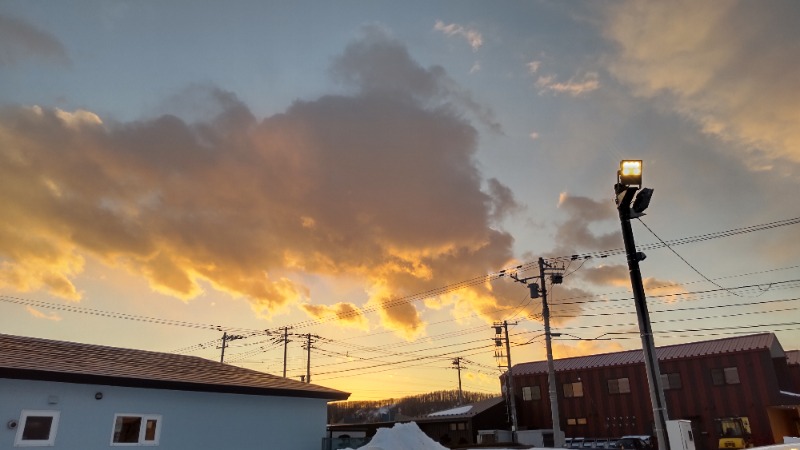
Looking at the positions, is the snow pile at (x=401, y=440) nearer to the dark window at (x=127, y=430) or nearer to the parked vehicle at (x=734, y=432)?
the dark window at (x=127, y=430)

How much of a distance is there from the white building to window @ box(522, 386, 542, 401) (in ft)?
105

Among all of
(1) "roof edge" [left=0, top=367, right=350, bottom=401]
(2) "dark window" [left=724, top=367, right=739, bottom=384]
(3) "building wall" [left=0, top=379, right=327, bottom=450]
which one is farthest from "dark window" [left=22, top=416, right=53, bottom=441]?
(2) "dark window" [left=724, top=367, right=739, bottom=384]

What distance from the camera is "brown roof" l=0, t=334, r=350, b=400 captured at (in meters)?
14.6

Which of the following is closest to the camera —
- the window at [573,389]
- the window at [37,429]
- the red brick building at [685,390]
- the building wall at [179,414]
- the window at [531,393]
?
the window at [37,429]

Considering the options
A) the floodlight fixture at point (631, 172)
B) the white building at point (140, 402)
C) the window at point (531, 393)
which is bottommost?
the white building at point (140, 402)

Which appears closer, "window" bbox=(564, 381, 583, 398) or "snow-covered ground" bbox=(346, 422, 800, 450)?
"snow-covered ground" bbox=(346, 422, 800, 450)

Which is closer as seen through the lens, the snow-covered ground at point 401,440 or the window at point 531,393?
the snow-covered ground at point 401,440

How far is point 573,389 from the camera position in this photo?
153 feet

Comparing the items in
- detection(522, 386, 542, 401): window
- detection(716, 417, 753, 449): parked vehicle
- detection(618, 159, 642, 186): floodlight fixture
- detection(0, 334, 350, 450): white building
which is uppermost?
detection(618, 159, 642, 186): floodlight fixture

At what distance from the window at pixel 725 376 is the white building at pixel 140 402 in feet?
104

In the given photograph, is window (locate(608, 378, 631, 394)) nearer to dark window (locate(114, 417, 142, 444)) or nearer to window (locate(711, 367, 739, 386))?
window (locate(711, 367, 739, 386))

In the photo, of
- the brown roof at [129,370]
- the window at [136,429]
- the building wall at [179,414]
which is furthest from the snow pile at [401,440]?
the window at [136,429]

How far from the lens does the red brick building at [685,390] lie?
121 feet

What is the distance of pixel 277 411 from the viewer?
65.5 ft
